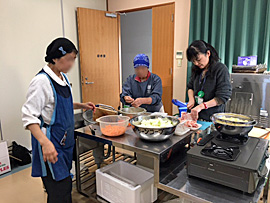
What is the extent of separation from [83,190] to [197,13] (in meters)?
3.10

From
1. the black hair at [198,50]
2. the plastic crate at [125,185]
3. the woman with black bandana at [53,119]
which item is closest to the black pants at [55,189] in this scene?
the woman with black bandana at [53,119]

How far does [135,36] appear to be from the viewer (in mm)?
5691

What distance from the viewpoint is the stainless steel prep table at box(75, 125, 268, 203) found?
1115 millimetres

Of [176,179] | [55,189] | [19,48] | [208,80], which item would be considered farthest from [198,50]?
[19,48]

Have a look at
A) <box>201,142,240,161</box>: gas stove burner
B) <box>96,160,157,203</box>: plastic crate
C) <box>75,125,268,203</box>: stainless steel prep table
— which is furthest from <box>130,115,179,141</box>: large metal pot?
<box>96,160,157,203</box>: plastic crate

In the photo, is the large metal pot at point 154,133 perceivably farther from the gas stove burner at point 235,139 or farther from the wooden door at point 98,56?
the wooden door at point 98,56

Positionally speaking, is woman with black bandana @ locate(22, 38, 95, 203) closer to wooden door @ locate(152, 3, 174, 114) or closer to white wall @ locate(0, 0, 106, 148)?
white wall @ locate(0, 0, 106, 148)

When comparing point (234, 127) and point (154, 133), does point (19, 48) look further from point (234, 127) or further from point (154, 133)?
point (234, 127)

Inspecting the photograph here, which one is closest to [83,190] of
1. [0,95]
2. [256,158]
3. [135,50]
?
[256,158]

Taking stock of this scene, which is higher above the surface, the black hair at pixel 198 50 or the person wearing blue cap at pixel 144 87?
the black hair at pixel 198 50

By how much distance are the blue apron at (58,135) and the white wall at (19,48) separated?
2019mm

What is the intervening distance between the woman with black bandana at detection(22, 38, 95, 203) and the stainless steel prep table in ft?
0.82

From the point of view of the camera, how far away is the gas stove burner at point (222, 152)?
1155 mm

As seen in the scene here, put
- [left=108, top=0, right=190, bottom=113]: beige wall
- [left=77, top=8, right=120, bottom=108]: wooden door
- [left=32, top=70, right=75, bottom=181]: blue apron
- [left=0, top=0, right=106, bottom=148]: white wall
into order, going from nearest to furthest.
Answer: [left=32, top=70, right=75, bottom=181]: blue apron → [left=0, top=0, right=106, bottom=148]: white wall → [left=108, top=0, right=190, bottom=113]: beige wall → [left=77, top=8, right=120, bottom=108]: wooden door
